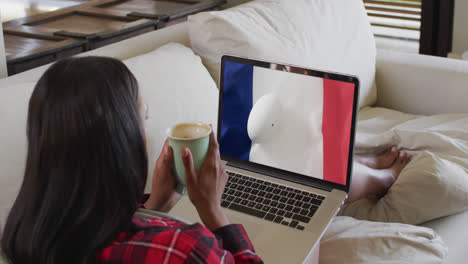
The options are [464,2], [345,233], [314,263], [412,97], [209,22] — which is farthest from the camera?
[464,2]

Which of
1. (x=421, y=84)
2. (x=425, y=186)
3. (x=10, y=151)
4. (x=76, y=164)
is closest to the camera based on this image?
→ (x=76, y=164)

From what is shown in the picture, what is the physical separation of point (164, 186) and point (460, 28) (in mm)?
2417

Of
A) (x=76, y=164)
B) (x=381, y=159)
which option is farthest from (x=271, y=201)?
(x=381, y=159)

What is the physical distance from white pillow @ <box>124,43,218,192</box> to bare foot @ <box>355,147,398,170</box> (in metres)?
0.52

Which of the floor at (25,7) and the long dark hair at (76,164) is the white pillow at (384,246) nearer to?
the long dark hair at (76,164)

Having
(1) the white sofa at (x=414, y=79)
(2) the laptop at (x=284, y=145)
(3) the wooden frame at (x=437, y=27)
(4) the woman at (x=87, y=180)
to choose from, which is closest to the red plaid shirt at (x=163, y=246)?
(4) the woman at (x=87, y=180)

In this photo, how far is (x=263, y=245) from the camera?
3.36 feet

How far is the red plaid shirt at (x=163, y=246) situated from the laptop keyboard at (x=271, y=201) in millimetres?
299

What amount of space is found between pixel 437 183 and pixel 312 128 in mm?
416

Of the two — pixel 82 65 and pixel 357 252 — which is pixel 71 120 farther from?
pixel 357 252

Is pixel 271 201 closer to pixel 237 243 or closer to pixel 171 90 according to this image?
pixel 237 243

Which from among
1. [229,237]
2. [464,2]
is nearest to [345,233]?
[229,237]

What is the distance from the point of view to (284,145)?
1220 millimetres

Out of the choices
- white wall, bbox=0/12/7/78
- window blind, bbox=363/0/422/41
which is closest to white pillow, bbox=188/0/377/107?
white wall, bbox=0/12/7/78
